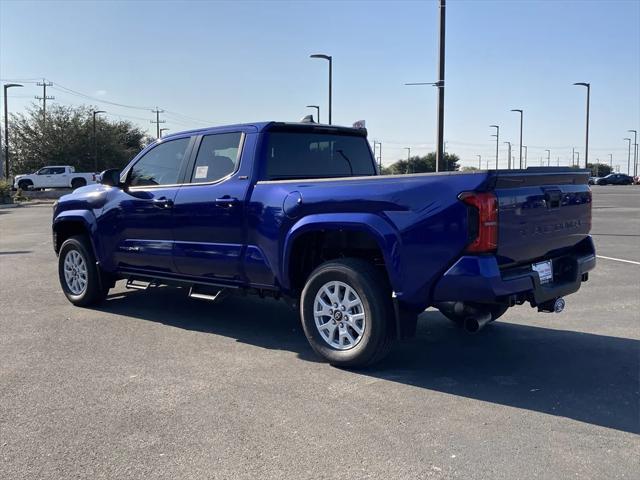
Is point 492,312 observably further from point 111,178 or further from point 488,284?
point 111,178

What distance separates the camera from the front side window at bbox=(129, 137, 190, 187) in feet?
21.0

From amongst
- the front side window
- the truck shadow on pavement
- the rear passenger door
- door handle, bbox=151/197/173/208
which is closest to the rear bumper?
the truck shadow on pavement

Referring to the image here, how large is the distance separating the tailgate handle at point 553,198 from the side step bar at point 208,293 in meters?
2.99

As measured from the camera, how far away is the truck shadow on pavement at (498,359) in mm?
4289

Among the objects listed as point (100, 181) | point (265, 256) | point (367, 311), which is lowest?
point (367, 311)

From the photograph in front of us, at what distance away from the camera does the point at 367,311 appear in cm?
473

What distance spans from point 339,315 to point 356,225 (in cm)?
77

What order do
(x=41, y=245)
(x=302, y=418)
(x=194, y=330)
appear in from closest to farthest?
1. (x=302, y=418)
2. (x=194, y=330)
3. (x=41, y=245)

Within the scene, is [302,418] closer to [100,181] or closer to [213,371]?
[213,371]

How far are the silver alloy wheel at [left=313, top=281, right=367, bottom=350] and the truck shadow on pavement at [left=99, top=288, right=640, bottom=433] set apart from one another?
30 cm

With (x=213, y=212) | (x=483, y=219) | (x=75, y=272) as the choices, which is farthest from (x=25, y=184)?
(x=483, y=219)

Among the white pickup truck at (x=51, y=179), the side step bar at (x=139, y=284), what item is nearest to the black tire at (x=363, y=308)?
the side step bar at (x=139, y=284)

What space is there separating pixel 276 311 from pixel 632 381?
12.6 feet

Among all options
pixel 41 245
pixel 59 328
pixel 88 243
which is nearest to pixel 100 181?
pixel 88 243
